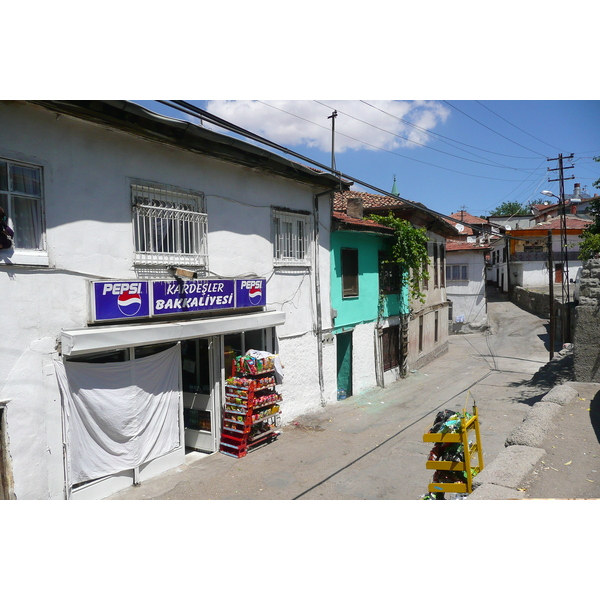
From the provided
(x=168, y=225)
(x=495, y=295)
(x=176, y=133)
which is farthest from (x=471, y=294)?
(x=176, y=133)

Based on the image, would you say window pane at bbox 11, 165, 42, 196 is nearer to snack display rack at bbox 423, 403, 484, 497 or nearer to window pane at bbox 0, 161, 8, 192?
window pane at bbox 0, 161, 8, 192

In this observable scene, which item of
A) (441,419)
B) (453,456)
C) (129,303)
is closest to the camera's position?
(453,456)

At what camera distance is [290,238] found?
10977 millimetres

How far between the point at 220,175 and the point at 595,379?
8.99 metres

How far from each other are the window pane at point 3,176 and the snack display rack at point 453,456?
5911mm

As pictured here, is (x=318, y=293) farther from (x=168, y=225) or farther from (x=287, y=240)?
(x=168, y=225)

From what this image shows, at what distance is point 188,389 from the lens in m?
9.03

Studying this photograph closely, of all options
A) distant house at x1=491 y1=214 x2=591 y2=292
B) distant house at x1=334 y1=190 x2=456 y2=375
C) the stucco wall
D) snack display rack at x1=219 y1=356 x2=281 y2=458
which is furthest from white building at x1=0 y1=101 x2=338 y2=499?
distant house at x1=491 y1=214 x2=591 y2=292

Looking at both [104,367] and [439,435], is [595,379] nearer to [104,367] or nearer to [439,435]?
[439,435]

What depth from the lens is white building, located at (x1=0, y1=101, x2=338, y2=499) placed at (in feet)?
19.2

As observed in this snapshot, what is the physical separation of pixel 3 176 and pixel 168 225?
8.71ft

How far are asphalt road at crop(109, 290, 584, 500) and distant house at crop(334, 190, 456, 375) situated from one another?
120 cm

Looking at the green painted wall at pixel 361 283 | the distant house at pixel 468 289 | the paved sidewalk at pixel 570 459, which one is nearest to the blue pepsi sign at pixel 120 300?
the paved sidewalk at pixel 570 459

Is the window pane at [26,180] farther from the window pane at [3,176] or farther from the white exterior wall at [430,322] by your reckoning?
the white exterior wall at [430,322]
